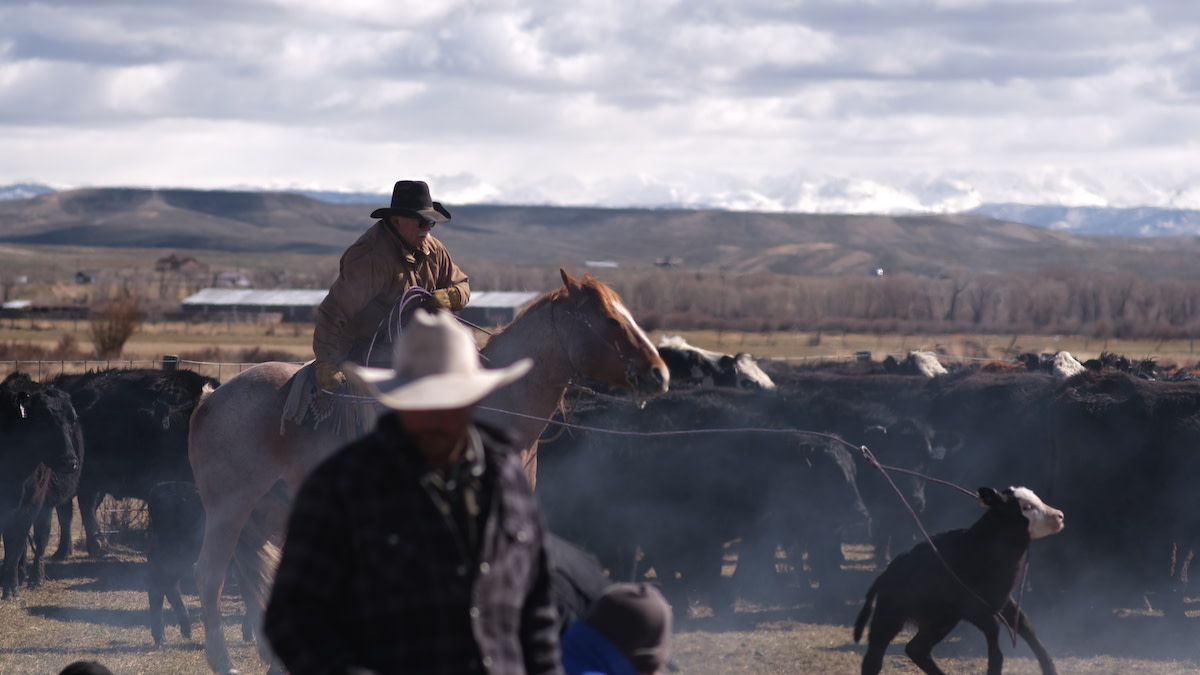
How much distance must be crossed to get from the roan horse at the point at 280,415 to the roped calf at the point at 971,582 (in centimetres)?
200

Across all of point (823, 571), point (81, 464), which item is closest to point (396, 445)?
point (823, 571)

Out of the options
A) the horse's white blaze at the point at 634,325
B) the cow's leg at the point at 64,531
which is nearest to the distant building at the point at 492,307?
the cow's leg at the point at 64,531

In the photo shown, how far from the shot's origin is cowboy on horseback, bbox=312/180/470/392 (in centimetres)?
665

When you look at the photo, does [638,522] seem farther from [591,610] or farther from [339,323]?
[591,610]

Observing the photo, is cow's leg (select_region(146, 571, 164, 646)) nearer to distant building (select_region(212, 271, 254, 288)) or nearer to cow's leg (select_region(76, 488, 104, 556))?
cow's leg (select_region(76, 488, 104, 556))

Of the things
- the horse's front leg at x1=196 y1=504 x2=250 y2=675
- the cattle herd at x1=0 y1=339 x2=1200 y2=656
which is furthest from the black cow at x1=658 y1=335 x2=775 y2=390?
the horse's front leg at x1=196 y1=504 x2=250 y2=675

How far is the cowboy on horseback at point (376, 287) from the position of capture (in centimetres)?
665

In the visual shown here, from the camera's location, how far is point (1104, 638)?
991 cm

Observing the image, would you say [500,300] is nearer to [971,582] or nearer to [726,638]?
[726,638]

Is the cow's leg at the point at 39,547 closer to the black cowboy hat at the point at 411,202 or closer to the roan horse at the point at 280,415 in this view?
the roan horse at the point at 280,415

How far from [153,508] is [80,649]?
161 cm

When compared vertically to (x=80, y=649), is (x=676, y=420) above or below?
above

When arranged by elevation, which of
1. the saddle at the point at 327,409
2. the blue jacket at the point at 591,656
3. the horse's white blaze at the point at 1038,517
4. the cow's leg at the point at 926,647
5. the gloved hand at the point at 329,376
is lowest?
→ the cow's leg at the point at 926,647

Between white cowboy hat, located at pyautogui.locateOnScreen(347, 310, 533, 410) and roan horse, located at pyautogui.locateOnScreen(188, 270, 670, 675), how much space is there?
320cm
